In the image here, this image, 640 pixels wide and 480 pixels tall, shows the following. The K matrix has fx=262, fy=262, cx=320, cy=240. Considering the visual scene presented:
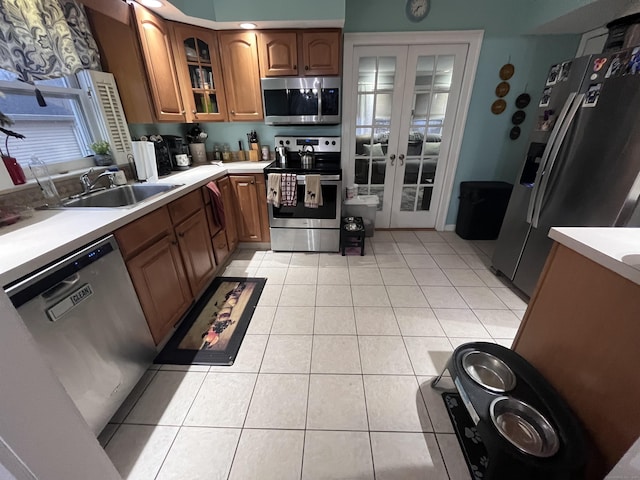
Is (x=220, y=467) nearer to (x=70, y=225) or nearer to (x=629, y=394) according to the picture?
(x=70, y=225)

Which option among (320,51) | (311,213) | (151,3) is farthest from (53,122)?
(320,51)

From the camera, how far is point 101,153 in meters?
1.95

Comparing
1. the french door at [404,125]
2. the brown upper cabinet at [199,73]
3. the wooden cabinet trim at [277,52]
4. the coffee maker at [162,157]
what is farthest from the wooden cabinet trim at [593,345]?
the brown upper cabinet at [199,73]

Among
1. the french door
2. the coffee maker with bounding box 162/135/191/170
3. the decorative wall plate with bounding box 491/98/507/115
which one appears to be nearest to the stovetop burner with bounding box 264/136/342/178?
the french door

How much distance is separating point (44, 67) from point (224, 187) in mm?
1283

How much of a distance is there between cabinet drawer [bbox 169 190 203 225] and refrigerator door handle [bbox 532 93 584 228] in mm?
2493

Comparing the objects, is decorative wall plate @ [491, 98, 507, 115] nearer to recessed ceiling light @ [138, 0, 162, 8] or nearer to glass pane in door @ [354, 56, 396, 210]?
glass pane in door @ [354, 56, 396, 210]

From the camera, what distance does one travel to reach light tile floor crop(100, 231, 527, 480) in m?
1.15

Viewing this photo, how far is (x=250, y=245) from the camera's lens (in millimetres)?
2957

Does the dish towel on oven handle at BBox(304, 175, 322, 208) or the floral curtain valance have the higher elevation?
the floral curtain valance

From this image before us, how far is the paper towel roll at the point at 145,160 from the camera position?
192 cm

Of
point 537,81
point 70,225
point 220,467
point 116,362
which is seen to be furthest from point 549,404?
point 537,81

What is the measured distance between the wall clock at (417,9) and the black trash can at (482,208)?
1757 mm

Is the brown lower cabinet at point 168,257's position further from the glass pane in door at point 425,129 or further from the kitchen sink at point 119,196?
the glass pane in door at point 425,129
